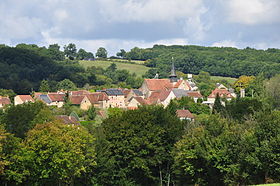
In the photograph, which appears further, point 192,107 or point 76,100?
point 76,100

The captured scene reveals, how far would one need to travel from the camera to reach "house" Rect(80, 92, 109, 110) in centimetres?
8771

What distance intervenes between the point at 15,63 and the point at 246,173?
114m

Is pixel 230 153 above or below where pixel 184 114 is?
above

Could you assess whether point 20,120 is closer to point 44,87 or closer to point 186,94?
point 186,94

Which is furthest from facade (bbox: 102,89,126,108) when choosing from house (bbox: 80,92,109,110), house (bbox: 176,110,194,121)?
house (bbox: 176,110,194,121)

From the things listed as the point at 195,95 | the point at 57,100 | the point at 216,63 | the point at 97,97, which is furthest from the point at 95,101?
the point at 216,63

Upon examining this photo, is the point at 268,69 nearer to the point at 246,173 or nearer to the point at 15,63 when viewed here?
the point at 15,63

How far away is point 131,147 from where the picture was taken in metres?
46.8

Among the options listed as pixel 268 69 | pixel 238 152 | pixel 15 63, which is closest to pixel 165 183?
pixel 238 152

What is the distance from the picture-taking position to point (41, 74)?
452 feet

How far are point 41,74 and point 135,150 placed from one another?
313 feet

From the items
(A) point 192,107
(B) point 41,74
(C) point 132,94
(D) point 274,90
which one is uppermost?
(B) point 41,74

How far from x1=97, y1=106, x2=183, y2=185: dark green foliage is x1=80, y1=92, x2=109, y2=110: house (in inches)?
1506

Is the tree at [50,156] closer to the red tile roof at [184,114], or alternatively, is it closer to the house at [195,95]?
the red tile roof at [184,114]
